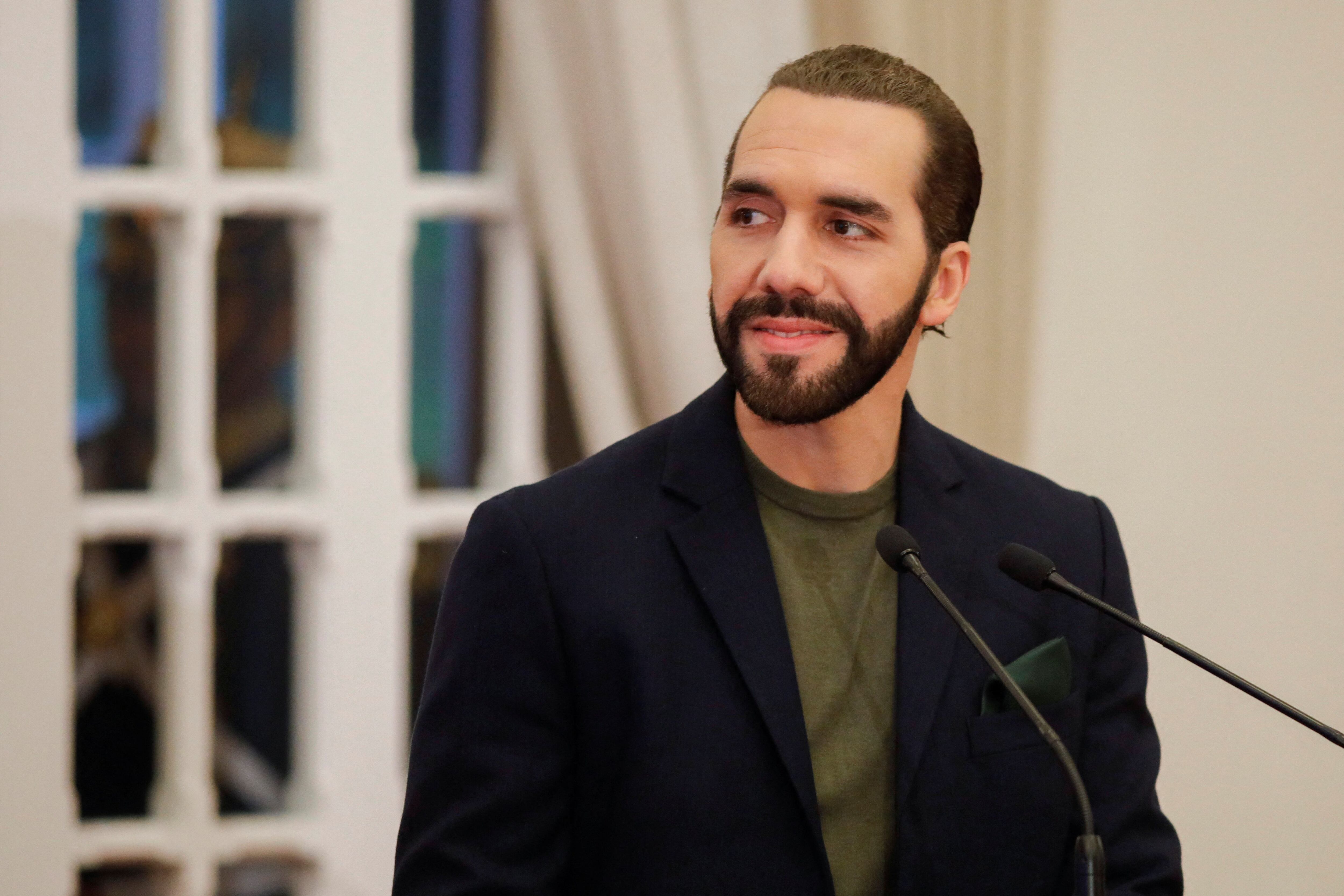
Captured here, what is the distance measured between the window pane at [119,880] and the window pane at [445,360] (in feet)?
2.79

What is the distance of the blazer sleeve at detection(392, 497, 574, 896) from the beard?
270 mm

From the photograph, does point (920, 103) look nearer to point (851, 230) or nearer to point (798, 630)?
point (851, 230)

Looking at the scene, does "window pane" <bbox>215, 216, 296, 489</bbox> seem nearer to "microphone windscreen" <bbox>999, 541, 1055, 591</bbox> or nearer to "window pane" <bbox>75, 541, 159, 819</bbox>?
"window pane" <bbox>75, 541, 159, 819</bbox>

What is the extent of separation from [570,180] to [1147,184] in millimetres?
1075

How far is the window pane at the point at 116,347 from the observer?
2.48 m

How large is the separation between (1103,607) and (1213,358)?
1.58 meters

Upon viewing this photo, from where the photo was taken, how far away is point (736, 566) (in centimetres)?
135

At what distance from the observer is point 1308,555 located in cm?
259

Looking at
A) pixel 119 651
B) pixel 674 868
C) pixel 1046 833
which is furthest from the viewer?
pixel 119 651

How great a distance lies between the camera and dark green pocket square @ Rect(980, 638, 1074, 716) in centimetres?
138

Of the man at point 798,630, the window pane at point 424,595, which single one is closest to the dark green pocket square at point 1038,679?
the man at point 798,630

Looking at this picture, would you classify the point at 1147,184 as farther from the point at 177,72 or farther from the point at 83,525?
the point at 83,525

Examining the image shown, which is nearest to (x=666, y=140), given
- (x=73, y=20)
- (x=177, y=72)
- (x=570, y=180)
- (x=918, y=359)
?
(x=570, y=180)

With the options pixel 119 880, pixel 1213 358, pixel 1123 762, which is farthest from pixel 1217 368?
pixel 119 880
